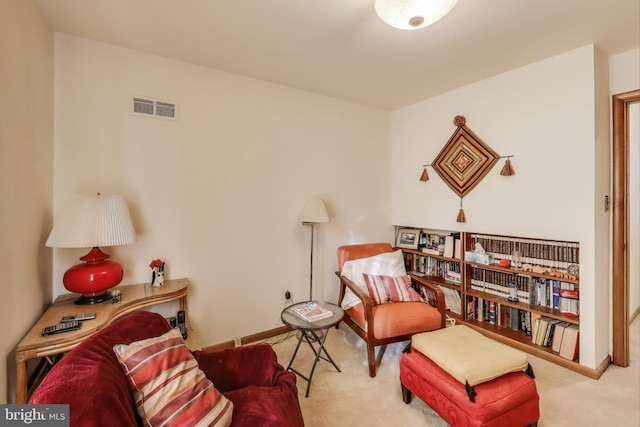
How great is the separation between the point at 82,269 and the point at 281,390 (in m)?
1.46

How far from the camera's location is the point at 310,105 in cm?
302

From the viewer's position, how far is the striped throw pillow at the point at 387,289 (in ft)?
8.40

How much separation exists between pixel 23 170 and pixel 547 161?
11.6ft

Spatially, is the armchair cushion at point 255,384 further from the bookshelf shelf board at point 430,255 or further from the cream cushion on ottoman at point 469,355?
the bookshelf shelf board at point 430,255

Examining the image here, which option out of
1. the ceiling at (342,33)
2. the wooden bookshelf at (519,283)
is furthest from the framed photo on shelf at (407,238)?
the ceiling at (342,33)

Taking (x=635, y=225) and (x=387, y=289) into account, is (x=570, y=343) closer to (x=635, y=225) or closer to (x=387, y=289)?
(x=387, y=289)

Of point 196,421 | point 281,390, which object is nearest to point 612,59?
point 281,390

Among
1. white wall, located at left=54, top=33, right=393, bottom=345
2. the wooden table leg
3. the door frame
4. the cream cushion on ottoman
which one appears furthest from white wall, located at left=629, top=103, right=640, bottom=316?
the wooden table leg

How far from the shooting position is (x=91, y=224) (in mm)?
1682

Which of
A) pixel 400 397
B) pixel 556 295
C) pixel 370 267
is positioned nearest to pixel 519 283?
pixel 556 295

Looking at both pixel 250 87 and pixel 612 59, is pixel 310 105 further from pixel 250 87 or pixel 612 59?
pixel 612 59

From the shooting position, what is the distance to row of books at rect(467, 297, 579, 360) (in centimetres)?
230

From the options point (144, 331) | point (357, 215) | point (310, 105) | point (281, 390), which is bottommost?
point (281, 390)

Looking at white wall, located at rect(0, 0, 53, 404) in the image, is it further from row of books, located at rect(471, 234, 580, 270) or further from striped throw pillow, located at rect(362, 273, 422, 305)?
row of books, located at rect(471, 234, 580, 270)
